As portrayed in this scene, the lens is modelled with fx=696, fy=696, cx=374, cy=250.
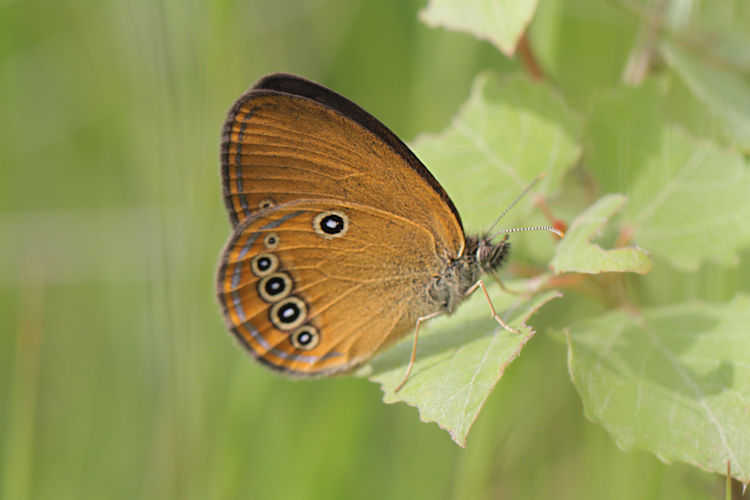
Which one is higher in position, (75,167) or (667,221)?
(75,167)

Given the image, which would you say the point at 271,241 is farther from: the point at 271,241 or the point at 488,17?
the point at 488,17

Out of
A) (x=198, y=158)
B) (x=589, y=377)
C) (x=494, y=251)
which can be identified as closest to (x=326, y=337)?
(x=494, y=251)

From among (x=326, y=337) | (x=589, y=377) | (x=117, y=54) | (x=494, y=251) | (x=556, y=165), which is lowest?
(x=589, y=377)

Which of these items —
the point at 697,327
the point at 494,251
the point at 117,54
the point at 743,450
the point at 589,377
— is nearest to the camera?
the point at 743,450

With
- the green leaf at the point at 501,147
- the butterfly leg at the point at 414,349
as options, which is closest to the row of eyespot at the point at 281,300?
the butterfly leg at the point at 414,349

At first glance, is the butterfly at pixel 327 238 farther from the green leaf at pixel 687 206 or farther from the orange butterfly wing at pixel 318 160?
the green leaf at pixel 687 206

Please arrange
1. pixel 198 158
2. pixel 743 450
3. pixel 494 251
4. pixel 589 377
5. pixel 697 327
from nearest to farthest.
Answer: pixel 743 450 → pixel 589 377 → pixel 697 327 → pixel 494 251 → pixel 198 158

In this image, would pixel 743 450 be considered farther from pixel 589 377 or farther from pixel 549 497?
pixel 549 497

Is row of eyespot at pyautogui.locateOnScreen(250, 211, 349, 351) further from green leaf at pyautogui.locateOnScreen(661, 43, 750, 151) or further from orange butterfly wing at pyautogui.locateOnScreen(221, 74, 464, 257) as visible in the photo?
green leaf at pyautogui.locateOnScreen(661, 43, 750, 151)
